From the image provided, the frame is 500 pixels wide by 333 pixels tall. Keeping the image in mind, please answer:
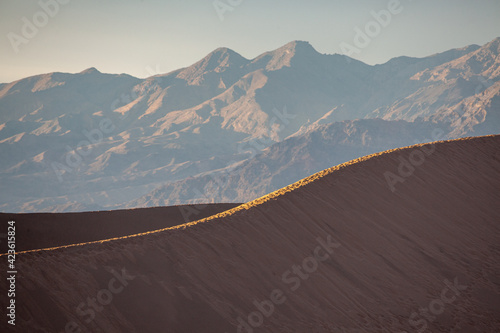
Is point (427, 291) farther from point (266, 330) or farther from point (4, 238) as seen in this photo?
point (4, 238)

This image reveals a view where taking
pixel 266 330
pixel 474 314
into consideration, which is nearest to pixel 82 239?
pixel 266 330

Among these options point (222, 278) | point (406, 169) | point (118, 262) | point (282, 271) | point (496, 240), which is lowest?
point (496, 240)

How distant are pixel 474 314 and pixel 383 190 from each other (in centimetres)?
835

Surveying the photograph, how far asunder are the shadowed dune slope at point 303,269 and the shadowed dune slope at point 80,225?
6897 millimetres

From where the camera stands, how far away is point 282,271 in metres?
17.4
